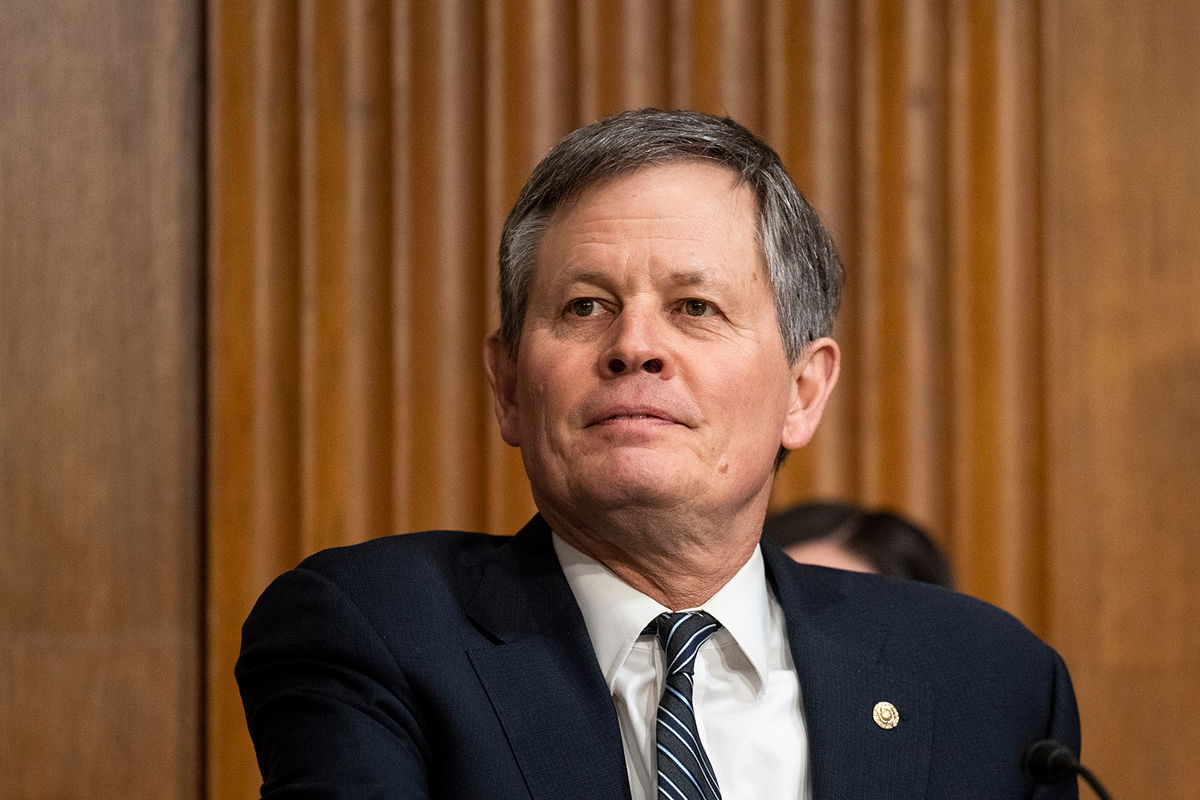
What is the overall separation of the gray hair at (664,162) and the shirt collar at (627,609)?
0.95 feet

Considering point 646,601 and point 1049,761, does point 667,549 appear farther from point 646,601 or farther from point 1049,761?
point 1049,761

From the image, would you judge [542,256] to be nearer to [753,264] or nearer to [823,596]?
[753,264]

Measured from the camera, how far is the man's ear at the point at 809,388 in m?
1.72

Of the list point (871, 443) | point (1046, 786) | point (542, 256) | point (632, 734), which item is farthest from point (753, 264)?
point (871, 443)

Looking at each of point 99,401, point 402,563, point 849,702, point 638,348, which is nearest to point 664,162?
point 638,348

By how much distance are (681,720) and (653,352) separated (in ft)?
1.30

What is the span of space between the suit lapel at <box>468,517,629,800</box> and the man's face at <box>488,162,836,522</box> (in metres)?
0.11

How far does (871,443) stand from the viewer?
2.99m

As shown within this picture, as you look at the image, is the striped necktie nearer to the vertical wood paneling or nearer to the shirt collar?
the shirt collar

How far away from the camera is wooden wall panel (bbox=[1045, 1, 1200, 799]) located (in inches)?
117

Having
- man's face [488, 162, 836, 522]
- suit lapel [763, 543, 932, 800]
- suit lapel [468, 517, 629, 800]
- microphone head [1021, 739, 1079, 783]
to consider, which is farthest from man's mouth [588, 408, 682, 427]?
microphone head [1021, 739, 1079, 783]

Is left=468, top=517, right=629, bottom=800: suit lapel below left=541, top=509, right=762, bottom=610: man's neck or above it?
below

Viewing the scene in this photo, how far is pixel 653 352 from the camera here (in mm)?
1474

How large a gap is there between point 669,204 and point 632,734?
604mm
